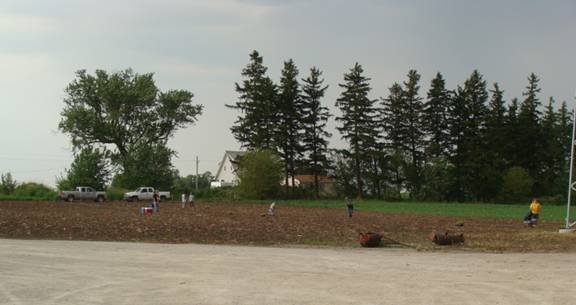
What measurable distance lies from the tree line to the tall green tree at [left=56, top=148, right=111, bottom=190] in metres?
19.7

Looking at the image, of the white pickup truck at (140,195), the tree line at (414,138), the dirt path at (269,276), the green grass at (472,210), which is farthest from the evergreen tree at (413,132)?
the dirt path at (269,276)

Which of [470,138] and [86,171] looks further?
[470,138]

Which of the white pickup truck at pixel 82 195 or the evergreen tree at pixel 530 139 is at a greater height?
the evergreen tree at pixel 530 139

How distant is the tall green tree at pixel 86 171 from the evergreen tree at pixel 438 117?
44.8 meters

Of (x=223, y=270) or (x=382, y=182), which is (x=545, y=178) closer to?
(x=382, y=182)

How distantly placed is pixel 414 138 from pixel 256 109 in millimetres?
23238

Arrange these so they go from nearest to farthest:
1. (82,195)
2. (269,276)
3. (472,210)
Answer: (269,276) → (472,210) → (82,195)

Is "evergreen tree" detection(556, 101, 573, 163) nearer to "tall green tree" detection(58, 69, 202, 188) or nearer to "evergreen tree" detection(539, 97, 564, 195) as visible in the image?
"evergreen tree" detection(539, 97, 564, 195)

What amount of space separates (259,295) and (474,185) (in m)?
80.1

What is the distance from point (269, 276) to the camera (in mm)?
12375

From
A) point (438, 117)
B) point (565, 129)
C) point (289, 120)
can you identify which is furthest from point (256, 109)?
point (565, 129)

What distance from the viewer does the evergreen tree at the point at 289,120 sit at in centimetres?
8575

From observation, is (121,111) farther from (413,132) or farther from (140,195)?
(413,132)

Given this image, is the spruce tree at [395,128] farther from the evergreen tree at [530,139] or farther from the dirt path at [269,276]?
the dirt path at [269,276]
